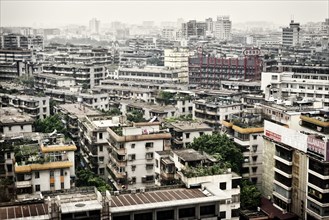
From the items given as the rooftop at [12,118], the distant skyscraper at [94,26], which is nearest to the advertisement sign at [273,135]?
the rooftop at [12,118]

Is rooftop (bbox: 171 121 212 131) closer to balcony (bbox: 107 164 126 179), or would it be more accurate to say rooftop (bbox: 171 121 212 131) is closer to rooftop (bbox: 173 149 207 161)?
balcony (bbox: 107 164 126 179)

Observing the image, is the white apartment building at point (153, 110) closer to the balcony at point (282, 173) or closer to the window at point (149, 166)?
the window at point (149, 166)

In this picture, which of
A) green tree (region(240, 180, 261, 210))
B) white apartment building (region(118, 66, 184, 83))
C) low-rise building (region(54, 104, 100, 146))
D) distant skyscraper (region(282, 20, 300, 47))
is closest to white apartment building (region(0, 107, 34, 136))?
low-rise building (region(54, 104, 100, 146))

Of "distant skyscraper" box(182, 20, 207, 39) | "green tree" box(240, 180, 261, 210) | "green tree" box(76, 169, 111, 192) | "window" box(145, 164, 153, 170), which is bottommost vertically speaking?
"green tree" box(240, 180, 261, 210)

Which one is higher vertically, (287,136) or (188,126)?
(287,136)

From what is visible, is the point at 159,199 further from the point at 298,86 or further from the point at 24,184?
the point at 298,86

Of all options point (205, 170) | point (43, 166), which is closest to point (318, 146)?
point (205, 170)
